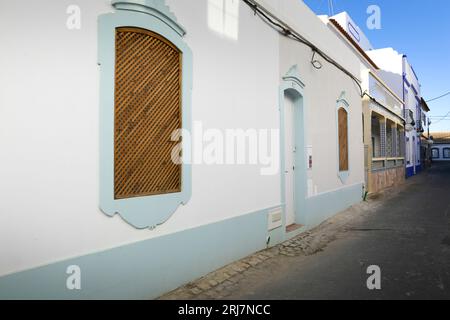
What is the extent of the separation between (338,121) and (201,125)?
228 inches

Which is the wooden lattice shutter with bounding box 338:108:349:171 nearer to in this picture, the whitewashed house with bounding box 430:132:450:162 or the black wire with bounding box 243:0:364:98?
the black wire with bounding box 243:0:364:98

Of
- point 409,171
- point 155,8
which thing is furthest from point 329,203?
point 409,171

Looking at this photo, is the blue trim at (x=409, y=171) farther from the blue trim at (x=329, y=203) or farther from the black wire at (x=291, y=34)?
the black wire at (x=291, y=34)

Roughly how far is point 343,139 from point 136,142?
7.24 metres

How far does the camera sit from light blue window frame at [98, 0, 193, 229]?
2.90 meters

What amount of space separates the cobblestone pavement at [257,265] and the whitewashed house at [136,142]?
0.13 meters

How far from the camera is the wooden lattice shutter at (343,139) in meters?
8.72

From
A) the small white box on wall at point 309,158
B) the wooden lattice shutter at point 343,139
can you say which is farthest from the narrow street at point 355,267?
the wooden lattice shutter at point 343,139

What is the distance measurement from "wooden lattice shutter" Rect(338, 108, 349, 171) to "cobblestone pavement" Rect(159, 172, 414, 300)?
196cm

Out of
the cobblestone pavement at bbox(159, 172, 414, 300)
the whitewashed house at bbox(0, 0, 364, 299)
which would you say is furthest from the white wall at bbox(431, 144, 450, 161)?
the whitewashed house at bbox(0, 0, 364, 299)

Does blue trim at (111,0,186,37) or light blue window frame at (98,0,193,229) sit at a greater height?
blue trim at (111,0,186,37)

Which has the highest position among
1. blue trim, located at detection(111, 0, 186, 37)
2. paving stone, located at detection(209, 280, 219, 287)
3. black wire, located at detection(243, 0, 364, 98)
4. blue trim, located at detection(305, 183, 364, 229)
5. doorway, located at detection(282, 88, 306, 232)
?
black wire, located at detection(243, 0, 364, 98)

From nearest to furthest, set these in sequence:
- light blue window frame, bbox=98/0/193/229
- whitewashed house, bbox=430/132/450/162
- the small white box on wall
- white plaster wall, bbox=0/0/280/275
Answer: white plaster wall, bbox=0/0/280/275 < light blue window frame, bbox=98/0/193/229 < the small white box on wall < whitewashed house, bbox=430/132/450/162

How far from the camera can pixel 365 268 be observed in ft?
14.1
